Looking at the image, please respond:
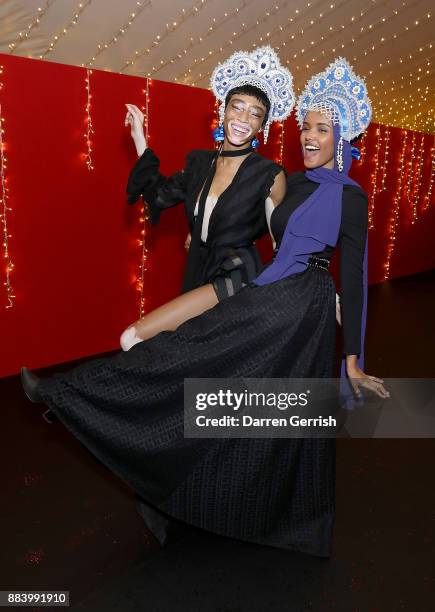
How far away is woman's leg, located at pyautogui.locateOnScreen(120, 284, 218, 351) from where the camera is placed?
1597mm

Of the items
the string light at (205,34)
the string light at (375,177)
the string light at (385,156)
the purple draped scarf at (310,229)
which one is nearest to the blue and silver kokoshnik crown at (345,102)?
the purple draped scarf at (310,229)

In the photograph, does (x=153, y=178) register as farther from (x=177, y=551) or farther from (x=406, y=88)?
(x=406, y=88)

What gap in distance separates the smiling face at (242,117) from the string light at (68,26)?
246 centimetres

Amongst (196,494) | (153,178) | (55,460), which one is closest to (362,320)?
(196,494)

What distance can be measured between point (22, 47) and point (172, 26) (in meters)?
1.12

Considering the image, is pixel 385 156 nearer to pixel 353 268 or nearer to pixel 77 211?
pixel 77 211

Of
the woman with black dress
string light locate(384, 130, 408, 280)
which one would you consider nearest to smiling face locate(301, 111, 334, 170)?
the woman with black dress

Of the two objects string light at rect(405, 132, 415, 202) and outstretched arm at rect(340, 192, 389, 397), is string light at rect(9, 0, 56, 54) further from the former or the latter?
string light at rect(405, 132, 415, 202)

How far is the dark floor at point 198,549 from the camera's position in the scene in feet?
4.94

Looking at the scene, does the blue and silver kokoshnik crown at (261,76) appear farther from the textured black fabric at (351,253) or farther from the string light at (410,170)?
the string light at (410,170)

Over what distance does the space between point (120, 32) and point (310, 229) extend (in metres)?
3.16

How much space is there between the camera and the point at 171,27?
400 cm

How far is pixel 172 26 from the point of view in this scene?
3996 millimetres

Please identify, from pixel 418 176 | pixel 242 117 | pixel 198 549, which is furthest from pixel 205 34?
pixel 198 549
